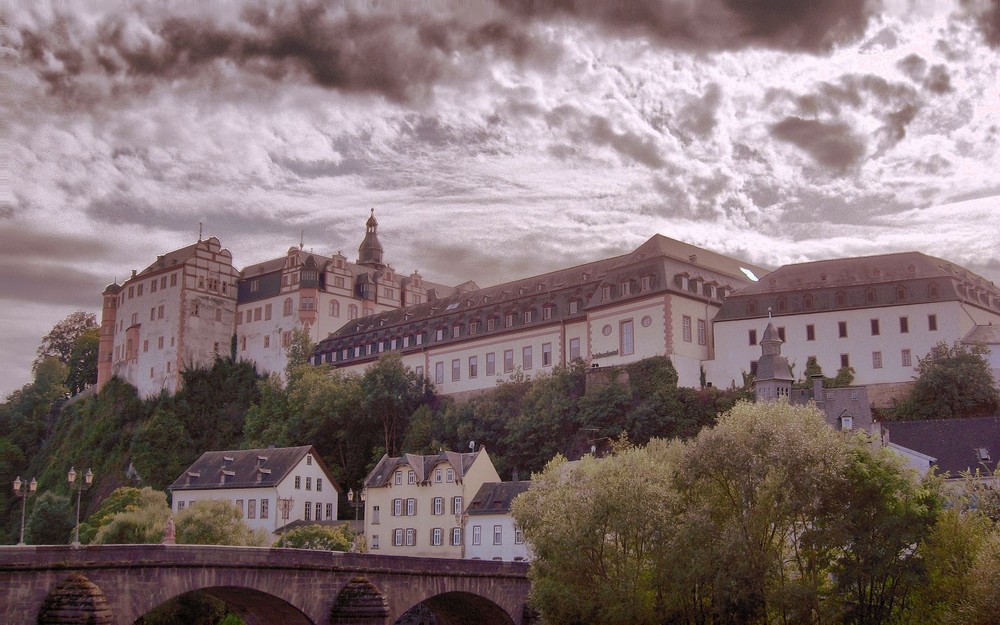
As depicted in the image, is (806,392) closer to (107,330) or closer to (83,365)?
(107,330)

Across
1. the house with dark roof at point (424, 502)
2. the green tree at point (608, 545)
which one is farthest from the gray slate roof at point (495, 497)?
the green tree at point (608, 545)

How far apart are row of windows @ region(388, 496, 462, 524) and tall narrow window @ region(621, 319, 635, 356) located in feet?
46.5

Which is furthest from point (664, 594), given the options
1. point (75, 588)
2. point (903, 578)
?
point (75, 588)

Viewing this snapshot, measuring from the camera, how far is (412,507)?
66625 mm

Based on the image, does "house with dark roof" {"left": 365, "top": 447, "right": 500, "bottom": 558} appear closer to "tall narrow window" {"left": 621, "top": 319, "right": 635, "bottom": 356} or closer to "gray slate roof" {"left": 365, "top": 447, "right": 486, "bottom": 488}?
"gray slate roof" {"left": 365, "top": 447, "right": 486, "bottom": 488}

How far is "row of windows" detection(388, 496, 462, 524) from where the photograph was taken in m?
64.9

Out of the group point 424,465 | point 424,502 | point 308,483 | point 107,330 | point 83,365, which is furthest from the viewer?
point 83,365

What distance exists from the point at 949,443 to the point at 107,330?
81678 mm

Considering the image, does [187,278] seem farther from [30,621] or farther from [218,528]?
[30,621]

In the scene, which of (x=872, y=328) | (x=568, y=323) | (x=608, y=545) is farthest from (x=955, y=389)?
(x=608, y=545)

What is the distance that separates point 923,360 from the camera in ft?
208

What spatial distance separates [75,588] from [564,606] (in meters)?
15.6

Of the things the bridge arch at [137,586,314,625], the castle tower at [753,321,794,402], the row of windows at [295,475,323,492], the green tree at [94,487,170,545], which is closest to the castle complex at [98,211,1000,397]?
the castle tower at [753,321,794,402]

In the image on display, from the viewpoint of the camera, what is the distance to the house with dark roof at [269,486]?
70.6 metres
